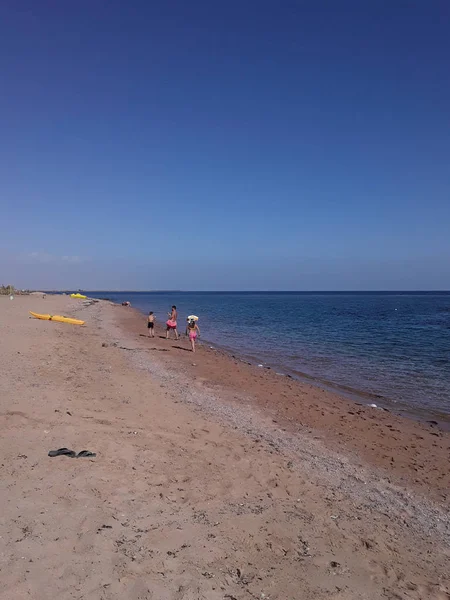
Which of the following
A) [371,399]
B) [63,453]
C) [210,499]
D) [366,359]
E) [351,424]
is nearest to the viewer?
[210,499]

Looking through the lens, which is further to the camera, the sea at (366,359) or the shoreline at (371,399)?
the sea at (366,359)

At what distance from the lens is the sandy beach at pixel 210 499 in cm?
387

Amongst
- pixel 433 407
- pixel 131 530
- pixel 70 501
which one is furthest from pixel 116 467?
pixel 433 407

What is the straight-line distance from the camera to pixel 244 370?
1614 centimetres

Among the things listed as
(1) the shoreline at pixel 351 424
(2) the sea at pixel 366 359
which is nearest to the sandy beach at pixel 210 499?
(1) the shoreline at pixel 351 424

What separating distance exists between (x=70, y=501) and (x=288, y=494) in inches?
113

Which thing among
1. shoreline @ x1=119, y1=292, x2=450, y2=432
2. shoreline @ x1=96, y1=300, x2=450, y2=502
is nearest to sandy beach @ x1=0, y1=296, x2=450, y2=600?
shoreline @ x1=96, y1=300, x2=450, y2=502

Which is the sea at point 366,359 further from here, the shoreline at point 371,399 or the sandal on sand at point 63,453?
the sandal on sand at point 63,453

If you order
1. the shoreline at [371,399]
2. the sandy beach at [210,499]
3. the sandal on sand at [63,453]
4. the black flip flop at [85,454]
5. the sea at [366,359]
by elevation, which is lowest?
the shoreline at [371,399]

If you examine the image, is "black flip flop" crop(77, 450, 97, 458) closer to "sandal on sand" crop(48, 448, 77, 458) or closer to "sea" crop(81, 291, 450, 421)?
"sandal on sand" crop(48, 448, 77, 458)

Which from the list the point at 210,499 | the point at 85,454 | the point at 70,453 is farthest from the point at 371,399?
the point at 70,453

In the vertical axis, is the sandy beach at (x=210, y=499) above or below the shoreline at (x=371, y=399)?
above

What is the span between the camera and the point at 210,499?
5.40 meters

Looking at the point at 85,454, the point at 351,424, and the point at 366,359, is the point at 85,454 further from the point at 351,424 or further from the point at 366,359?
the point at 366,359
